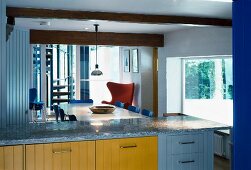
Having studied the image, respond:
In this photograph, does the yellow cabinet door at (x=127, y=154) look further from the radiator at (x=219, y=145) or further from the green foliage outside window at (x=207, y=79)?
the green foliage outside window at (x=207, y=79)

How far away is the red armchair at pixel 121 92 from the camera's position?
36.4 ft

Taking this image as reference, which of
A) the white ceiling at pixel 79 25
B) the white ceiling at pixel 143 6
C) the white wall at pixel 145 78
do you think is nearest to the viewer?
the white ceiling at pixel 143 6

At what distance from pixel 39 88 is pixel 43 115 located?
1077 mm

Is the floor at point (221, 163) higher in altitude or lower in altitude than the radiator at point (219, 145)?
lower

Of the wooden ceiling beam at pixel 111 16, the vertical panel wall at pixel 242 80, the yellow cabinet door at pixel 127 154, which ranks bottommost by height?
the yellow cabinet door at pixel 127 154

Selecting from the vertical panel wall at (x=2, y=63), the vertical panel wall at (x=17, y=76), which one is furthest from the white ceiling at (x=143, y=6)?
the vertical panel wall at (x=2, y=63)

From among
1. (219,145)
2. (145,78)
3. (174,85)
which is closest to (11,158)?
(219,145)

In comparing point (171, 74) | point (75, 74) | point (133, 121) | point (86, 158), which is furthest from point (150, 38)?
point (86, 158)

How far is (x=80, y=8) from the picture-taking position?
5398mm

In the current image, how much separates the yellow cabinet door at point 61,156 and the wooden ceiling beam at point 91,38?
6106 mm

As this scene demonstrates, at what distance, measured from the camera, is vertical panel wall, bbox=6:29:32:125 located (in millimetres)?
5188

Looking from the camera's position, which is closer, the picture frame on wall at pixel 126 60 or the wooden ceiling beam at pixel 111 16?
the wooden ceiling beam at pixel 111 16

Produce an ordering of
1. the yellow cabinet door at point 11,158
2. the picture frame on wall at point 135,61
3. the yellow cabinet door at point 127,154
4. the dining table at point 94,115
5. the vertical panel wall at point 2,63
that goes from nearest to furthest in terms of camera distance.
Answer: the yellow cabinet door at point 11,158 → the yellow cabinet door at point 127,154 → the vertical panel wall at point 2,63 → the dining table at point 94,115 → the picture frame on wall at point 135,61

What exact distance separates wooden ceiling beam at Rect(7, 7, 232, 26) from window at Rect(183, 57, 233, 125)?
1218 millimetres
